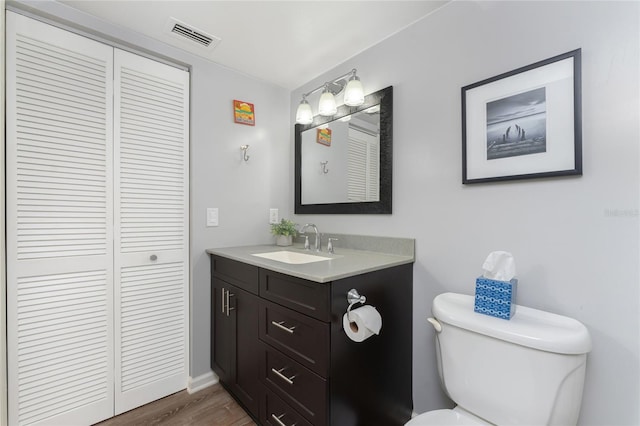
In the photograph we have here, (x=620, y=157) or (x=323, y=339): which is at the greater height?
(x=620, y=157)

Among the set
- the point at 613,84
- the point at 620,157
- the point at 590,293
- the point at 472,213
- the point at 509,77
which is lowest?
the point at 590,293

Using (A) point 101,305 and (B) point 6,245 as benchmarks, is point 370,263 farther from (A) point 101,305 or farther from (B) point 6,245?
(B) point 6,245

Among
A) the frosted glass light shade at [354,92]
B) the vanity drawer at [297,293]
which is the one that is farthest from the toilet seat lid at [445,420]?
the frosted glass light shade at [354,92]

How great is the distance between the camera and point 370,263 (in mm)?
1352

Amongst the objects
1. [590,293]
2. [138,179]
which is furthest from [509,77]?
[138,179]

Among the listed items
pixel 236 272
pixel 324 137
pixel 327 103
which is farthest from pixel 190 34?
pixel 236 272

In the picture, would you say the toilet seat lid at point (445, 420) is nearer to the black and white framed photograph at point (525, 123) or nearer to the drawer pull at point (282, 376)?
the drawer pull at point (282, 376)

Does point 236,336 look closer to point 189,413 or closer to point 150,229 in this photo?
point 189,413

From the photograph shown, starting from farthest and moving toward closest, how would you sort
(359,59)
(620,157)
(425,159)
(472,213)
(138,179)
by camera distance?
(359,59)
(138,179)
(425,159)
(472,213)
(620,157)

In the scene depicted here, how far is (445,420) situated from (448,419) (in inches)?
0.6

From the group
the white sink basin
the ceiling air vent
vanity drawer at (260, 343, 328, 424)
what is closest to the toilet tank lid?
vanity drawer at (260, 343, 328, 424)

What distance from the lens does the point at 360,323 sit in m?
1.11

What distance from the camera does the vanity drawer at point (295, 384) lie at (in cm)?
112

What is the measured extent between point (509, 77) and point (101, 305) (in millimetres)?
2323
